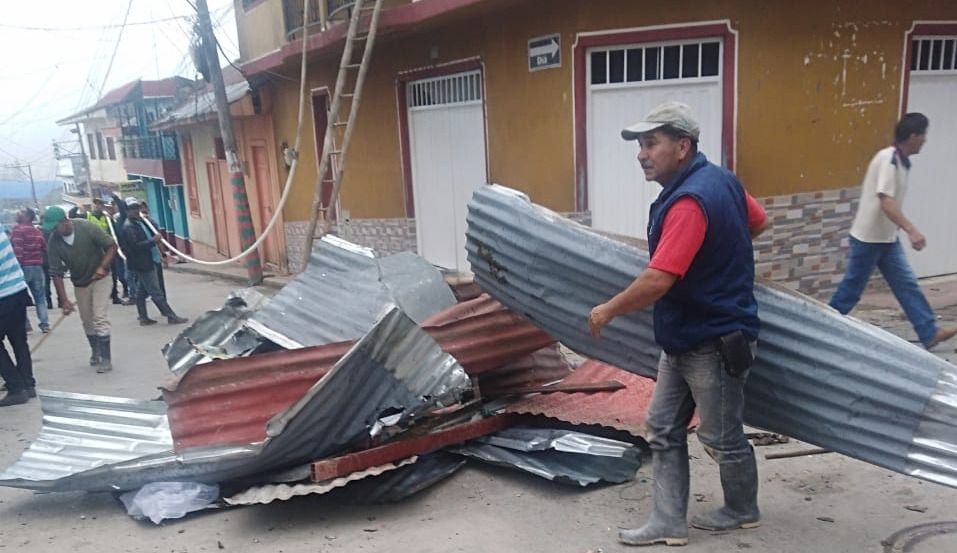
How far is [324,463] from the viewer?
11.2 feet

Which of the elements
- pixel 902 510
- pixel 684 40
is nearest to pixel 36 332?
pixel 684 40

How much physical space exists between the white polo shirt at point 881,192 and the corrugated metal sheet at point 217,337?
13.1ft

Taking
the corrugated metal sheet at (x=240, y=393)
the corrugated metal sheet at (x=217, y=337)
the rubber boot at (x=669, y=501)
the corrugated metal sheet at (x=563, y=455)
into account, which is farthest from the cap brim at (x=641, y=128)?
the corrugated metal sheet at (x=217, y=337)

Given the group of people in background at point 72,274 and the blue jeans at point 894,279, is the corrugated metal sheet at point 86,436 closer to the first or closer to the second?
the group of people in background at point 72,274

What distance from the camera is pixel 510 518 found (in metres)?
3.36

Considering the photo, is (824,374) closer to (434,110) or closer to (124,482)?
(124,482)

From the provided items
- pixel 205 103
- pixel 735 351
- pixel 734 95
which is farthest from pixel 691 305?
pixel 205 103

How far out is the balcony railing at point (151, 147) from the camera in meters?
22.7

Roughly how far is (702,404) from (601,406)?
1.33m

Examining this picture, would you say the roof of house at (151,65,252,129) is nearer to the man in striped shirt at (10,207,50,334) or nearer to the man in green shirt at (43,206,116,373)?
the man in striped shirt at (10,207,50,334)

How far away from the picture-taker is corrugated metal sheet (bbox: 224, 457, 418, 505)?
3363 millimetres

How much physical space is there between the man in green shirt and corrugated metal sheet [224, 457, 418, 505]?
13.4 feet

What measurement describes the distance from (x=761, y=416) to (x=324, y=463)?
6.43 feet

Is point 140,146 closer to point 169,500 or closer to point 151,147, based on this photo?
point 151,147
